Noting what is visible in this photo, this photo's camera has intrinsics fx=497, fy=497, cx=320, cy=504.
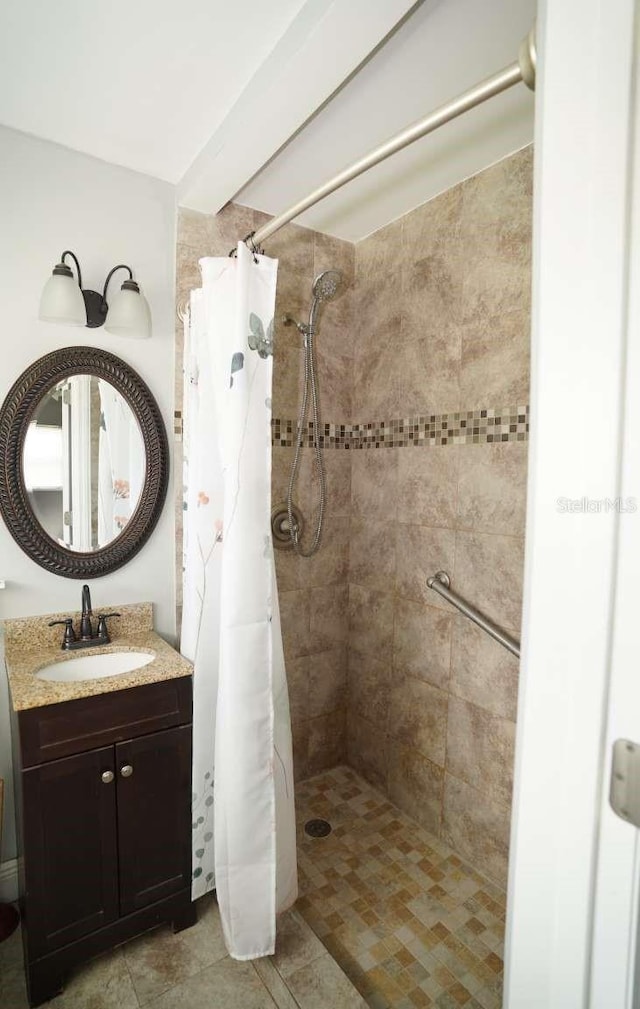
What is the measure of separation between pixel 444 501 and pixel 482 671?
656 millimetres

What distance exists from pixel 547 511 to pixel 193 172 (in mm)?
1843

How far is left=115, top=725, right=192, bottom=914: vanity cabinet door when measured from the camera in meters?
1.48

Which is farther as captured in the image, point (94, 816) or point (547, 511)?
point (94, 816)

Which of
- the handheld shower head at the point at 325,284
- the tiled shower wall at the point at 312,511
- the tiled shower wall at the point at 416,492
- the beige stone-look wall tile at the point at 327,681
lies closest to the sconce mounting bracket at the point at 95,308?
the tiled shower wall at the point at 416,492

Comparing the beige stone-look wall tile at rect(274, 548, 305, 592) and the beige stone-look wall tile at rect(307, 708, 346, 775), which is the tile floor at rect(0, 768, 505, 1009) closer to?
the beige stone-look wall tile at rect(307, 708, 346, 775)

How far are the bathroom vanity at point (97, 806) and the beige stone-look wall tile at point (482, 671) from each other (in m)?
1.02

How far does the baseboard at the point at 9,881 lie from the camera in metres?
1.69

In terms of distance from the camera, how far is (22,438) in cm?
168

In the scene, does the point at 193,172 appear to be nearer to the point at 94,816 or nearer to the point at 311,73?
the point at 311,73

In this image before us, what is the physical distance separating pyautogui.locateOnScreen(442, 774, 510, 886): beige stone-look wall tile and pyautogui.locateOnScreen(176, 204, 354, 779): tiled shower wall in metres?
0.69

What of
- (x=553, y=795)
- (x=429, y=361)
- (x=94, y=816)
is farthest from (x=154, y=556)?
(x=553, y=795)

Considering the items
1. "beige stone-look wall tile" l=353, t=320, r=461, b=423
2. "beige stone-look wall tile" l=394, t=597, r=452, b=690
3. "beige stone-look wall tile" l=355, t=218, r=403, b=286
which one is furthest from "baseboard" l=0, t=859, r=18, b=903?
"beige stone-look wall tile" l=355, t=218, r=403, b=286

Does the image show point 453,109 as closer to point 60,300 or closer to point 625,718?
point 625,718


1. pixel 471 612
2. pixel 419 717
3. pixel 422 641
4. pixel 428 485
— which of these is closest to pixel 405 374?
pixel 428 485
